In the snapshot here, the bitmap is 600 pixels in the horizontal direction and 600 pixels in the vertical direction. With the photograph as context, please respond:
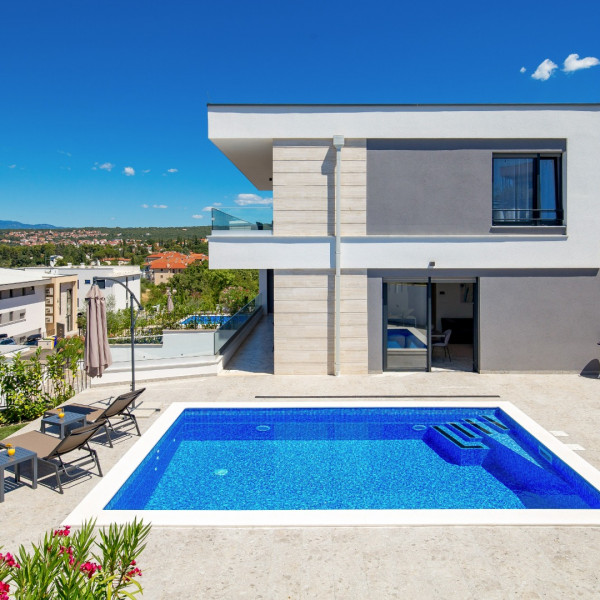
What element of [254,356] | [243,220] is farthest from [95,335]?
[254,356]

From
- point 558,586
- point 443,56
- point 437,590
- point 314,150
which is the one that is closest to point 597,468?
point 558,586

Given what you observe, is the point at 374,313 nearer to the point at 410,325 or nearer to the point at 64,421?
the point at 410,325

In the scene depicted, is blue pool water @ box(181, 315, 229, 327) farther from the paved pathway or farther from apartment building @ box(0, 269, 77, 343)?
apartment building @ box(0, 269, 77, 343)

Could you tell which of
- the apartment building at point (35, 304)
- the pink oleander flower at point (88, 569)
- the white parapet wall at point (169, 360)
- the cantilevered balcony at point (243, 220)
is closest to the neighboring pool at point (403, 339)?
the cantilevered balcony at point (243, 220)

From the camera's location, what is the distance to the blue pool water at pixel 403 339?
1374cm

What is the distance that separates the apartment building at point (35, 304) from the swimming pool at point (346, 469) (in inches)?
1814

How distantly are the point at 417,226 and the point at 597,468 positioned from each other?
7647mm

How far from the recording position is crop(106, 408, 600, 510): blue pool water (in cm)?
702

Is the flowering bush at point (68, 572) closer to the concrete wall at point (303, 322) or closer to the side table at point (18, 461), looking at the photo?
the side table at point (18, 461)

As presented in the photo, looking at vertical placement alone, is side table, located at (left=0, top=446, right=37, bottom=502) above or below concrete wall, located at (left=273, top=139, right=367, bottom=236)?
below

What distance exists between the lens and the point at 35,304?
5575 cm

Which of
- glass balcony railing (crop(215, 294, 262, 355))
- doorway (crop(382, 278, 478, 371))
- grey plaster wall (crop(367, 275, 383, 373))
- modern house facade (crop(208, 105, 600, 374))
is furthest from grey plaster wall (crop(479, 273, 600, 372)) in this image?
glass balcony railing (crop(215, 294, 262, 355))

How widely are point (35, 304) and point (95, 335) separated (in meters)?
52.9

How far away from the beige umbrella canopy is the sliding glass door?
7.50 meters
